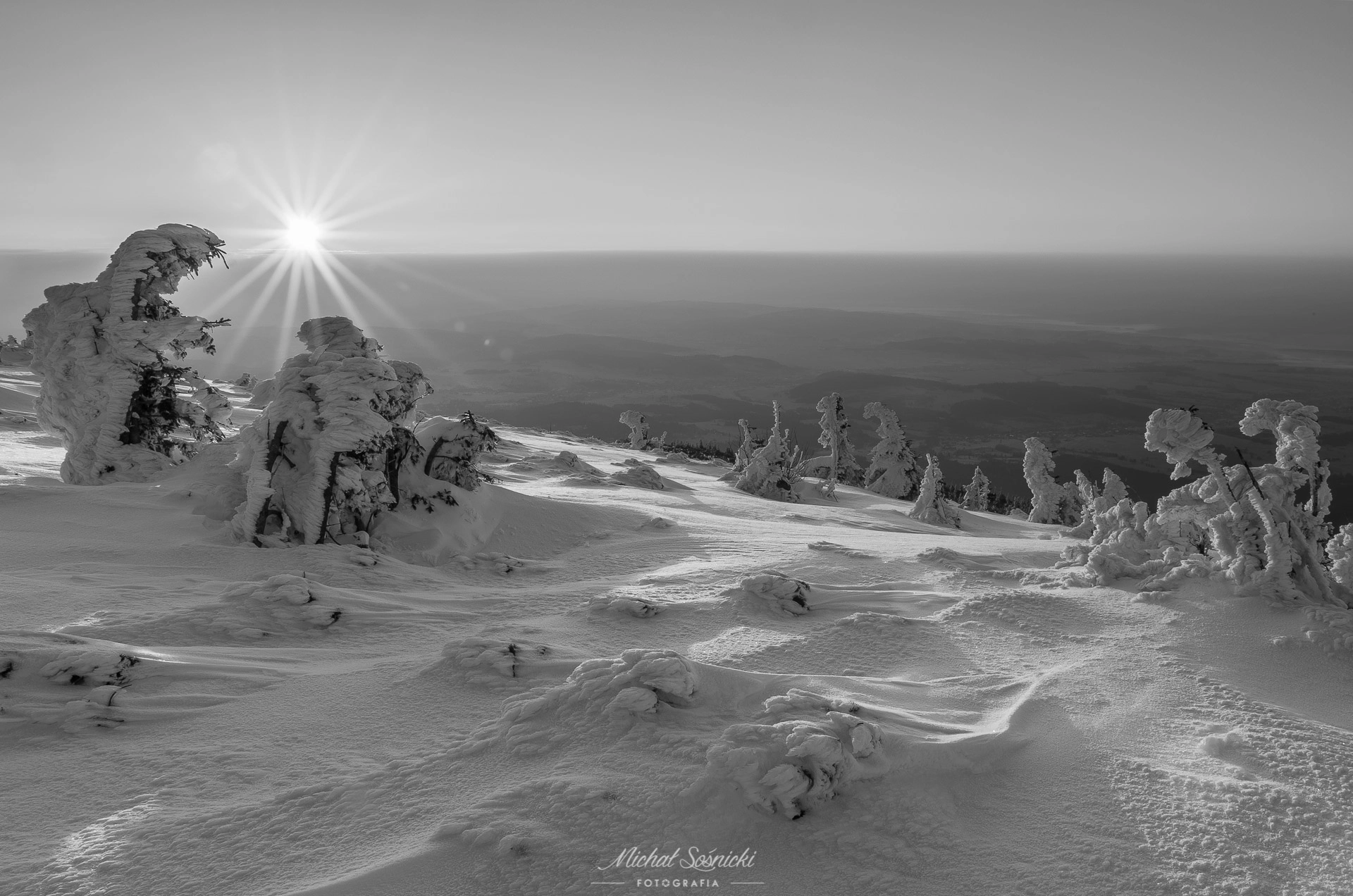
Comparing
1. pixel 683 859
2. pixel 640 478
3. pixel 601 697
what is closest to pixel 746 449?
pixel 640 478

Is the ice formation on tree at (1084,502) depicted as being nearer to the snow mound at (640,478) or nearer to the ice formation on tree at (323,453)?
the snow mound at (640,478)

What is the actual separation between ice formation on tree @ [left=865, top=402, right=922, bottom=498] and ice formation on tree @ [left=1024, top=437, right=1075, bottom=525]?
4768 mm

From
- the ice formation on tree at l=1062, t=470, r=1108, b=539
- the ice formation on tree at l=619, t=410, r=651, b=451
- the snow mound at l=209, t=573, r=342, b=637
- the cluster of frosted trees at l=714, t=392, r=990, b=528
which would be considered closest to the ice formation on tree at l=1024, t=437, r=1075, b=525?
the ice formation on tree at l=1062, t=470, r=1108, b=539

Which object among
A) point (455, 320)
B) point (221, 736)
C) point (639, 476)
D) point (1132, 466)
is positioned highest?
point (455, 320)

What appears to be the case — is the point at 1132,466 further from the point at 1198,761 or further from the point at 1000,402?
the point at 1198,761

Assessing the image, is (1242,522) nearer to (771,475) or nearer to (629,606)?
(629,606)

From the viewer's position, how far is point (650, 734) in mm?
3682

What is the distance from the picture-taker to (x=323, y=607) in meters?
5.51

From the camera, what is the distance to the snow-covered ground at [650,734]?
9.50ft

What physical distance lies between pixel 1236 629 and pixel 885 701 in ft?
9.72

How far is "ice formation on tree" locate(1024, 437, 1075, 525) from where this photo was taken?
28.7 m

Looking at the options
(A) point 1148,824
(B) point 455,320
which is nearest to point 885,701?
(A) point 1148,824

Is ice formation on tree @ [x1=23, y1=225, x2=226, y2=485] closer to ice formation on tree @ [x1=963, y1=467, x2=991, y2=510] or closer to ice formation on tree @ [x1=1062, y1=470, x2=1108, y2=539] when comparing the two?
ice formation on tree @ [x1=1062, y1=470, x2=1108, y2=539]

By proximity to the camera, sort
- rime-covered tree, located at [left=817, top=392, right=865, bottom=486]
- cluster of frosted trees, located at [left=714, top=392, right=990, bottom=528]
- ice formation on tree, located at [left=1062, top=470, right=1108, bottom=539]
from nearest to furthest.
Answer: ice formation on tree, located at [left=1062, top=470, right=1108, bottom=539] < cluster of frosted trees, located at [left=714, top=392, right=990, bottom=528] < rime-covered tree, located at [left=817, top=392, right=865, bottom=486]
